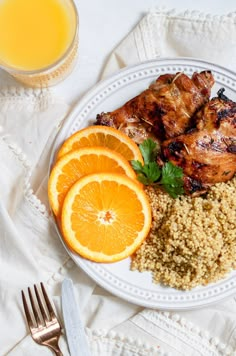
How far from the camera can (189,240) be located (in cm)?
294

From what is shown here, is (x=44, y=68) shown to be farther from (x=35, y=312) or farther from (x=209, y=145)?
(x=35, y=312)

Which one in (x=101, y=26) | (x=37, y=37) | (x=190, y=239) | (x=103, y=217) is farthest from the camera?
(x=101, y=26)

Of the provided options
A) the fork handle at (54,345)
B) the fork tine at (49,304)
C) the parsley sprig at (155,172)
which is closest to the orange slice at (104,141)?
the parsley sprig at (155,172)

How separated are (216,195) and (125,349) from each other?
3.04 ft

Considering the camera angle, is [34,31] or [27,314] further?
[34,31]

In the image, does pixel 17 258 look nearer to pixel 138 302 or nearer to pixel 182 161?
pixel 138 302

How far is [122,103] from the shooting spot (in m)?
3.31

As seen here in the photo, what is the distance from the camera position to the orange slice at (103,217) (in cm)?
303

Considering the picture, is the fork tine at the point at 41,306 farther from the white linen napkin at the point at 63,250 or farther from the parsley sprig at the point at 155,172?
the parsley sprig at the point at 155,172

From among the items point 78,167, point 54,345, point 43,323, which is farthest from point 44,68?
point 54,345

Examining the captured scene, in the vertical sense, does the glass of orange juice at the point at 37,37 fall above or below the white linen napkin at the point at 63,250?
above

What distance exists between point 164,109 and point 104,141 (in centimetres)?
35

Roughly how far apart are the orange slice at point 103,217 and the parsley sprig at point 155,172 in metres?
0.08

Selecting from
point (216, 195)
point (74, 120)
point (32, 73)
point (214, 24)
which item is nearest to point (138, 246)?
point (216, 195)
